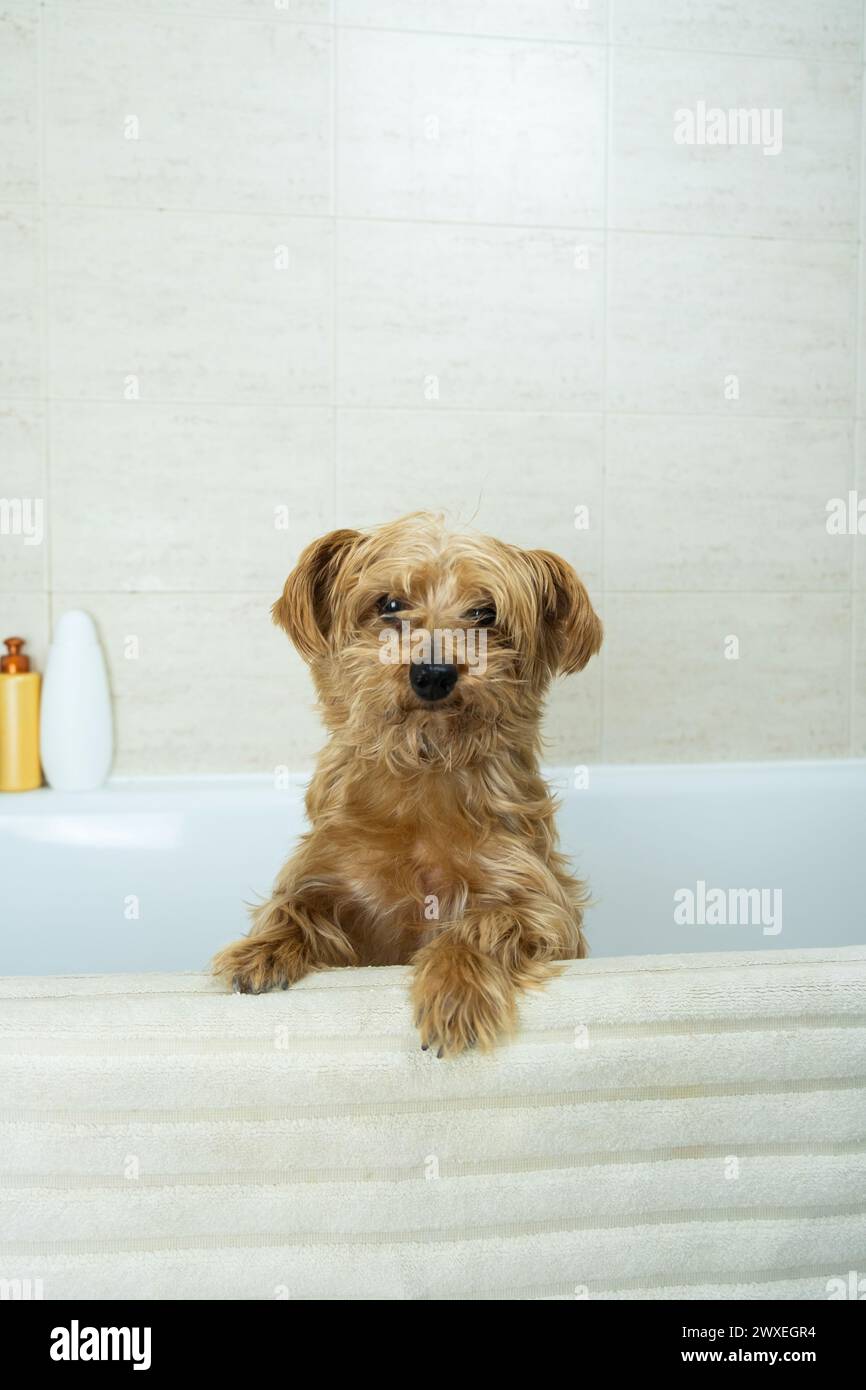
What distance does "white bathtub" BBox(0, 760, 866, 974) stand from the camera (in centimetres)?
253

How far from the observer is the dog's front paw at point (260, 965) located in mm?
1361

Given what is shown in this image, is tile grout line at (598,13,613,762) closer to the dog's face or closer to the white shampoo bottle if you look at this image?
the dog's face

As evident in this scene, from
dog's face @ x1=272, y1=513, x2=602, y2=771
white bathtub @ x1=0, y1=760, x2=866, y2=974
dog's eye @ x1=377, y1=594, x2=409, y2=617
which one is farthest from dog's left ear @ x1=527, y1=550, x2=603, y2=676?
white bathtub @ x1=0, y1=760, x2=866, y2=974

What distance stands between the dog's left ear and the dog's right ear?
1.07 ft

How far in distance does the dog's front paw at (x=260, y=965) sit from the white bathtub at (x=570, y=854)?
1.16 meters

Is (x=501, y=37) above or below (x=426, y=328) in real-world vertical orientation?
above

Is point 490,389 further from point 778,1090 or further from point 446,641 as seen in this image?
point 778,1090

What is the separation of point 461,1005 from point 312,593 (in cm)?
78

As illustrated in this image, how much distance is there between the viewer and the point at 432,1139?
50.2 inches

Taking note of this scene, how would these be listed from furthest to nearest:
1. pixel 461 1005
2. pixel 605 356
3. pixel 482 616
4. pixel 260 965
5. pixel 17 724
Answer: pixel 605 356
pixel 17 724
pixel 482 616
pixel 260 965
pixel 461 1005

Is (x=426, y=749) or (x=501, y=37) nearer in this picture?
(x=426, y=749)

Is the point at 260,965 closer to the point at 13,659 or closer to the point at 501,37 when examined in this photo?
the point at 13,659

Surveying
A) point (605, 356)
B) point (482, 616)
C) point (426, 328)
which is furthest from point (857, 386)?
point (482, 616)

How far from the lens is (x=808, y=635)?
122 inches
